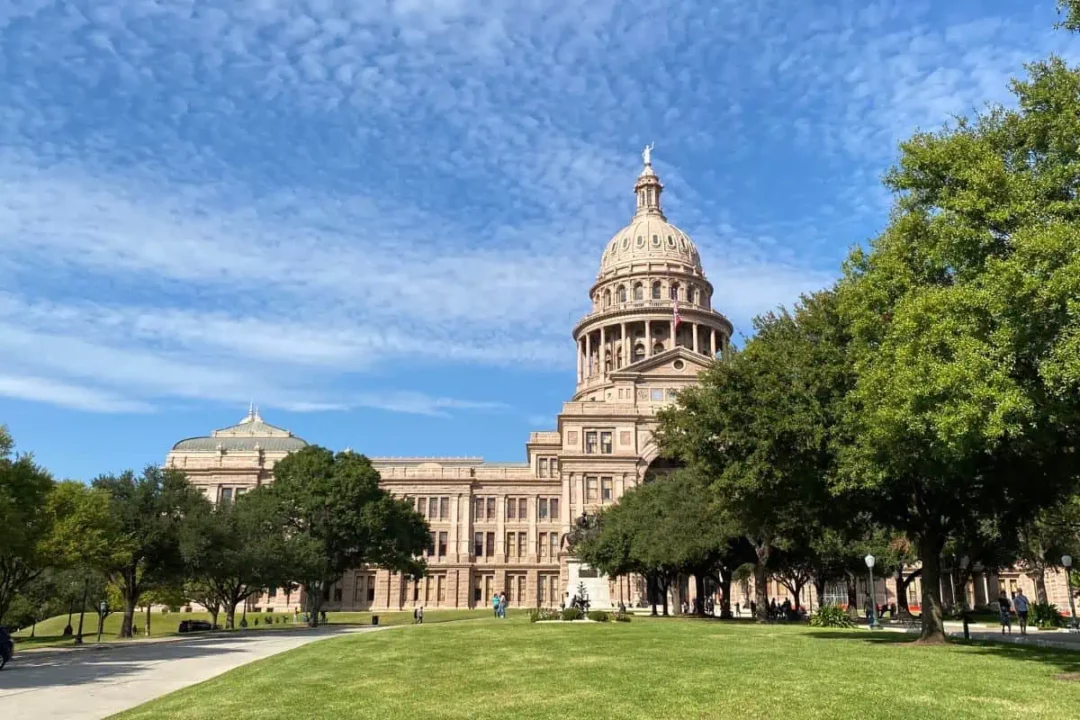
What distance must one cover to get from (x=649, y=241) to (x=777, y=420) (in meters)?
105

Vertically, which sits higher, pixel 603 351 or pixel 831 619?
pixel 603 351

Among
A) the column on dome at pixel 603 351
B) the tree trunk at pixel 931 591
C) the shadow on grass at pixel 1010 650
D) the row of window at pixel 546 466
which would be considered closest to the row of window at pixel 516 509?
the row of window at pixel 546 466

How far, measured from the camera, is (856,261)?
2802 cm

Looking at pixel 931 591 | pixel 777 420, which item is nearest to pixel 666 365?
pixel 777 420

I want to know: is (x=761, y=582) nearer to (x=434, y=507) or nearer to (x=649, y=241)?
(x=434, y=507)

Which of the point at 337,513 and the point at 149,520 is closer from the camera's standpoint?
the point at 149,520

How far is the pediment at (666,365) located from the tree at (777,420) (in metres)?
67.6

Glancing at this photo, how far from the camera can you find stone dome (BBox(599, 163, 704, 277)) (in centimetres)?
13125

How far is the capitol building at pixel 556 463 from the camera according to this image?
103 meters

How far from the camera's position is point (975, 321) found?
64.2ft

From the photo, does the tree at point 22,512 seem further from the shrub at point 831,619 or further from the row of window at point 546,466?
the row of window at point 546,466

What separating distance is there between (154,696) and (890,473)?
2010 centimetres

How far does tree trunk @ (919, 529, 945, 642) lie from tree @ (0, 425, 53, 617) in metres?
31.5

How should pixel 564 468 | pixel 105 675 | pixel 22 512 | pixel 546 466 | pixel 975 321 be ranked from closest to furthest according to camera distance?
pixel 975 321 < pixel 105 675 < pixel 22 512 < pixel 564 468 < pixel 546 466
